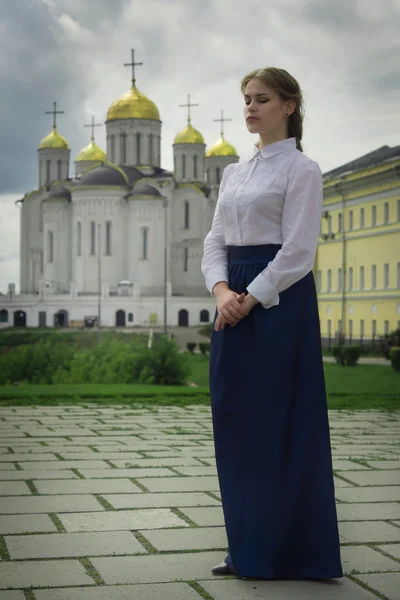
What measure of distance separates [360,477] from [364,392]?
7.32m

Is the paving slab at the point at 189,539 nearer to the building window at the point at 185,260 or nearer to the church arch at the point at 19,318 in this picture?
the church arch at the point at 19,318

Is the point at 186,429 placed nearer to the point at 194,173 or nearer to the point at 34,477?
the point at 34,477

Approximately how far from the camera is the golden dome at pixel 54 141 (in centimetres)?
7188

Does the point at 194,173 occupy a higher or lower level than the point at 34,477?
higher

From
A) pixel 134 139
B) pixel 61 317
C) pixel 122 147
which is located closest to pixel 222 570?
pixel 61 317

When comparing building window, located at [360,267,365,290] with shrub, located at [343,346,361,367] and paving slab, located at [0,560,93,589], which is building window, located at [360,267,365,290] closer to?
shrub, located at [343,346,361,367]

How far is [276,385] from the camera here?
3.33m

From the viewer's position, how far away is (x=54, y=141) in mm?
72125

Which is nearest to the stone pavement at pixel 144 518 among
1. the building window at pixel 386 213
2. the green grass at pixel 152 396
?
the green grass at pixel 152 396

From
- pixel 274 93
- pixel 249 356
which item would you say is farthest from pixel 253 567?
pixel 274 93

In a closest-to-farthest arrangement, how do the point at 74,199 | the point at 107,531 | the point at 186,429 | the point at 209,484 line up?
1. the point at 107,531
2. the point at 209,484
3. the point at 186,429
4. the point at 74,199

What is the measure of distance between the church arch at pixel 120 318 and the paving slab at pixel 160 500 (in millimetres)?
52905

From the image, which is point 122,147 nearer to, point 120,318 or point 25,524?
point 120,318

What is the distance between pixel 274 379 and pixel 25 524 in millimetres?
1270
